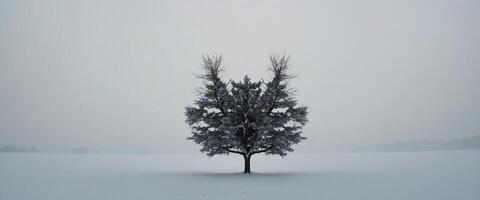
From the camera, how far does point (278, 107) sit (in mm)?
43500
